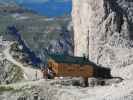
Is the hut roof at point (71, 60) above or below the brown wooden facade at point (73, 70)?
above

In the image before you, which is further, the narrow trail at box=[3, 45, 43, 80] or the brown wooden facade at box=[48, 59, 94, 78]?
the narrow trail at box=[3, 45, 43, 80]

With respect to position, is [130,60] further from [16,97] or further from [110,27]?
[16,97]

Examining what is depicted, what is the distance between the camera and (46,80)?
68875mm

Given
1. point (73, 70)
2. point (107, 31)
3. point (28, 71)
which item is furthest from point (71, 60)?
point (28, 71)

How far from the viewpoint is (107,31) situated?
77.2 meters

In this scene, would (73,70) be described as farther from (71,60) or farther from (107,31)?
(107,31)

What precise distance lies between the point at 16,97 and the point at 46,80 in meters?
4.54

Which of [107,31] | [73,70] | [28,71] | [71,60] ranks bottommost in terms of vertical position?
[28,71]

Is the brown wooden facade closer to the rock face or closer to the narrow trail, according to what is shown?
the narrow trail

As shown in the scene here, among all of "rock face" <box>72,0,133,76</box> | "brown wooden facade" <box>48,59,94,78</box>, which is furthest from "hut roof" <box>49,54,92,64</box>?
"rock face" <box>72,0,133,76</box>

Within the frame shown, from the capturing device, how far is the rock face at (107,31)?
7544cm

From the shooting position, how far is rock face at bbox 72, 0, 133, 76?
7544 cm

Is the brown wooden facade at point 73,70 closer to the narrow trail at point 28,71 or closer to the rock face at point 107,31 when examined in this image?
the narrow trail at point 28,71

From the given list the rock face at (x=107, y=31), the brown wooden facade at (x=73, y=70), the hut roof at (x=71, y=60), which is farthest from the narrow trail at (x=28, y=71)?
the rock face at (x=107, y=31)
